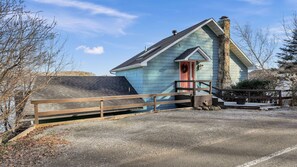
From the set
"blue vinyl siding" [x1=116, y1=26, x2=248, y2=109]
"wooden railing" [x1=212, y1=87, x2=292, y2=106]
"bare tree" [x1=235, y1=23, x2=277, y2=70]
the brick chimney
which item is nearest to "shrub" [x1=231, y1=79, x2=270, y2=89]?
"wooden railing" [x1=212, y1=87, x2=292, y2=106]

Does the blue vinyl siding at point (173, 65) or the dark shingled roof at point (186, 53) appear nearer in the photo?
the blue vinyl siding at point (173, 65)

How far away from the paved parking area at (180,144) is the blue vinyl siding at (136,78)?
15.9 feet

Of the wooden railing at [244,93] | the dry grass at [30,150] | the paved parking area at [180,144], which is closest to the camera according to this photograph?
the paved parking area at [180,144]

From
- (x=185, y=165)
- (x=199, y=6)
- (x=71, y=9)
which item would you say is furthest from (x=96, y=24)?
(x=185, y=165)

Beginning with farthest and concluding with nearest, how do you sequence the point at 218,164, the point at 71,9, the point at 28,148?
the point at 71,9 → the point at 28,148 → the point at 218,164

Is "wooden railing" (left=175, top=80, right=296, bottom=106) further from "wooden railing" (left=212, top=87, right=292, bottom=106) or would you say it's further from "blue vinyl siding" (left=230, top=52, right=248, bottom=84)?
"blue vinyl siding" (left=230, top=52, right=248, bottom=84)

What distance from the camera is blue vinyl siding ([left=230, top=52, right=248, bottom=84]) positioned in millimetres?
16484

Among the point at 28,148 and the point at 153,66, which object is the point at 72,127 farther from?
the point at 153,66

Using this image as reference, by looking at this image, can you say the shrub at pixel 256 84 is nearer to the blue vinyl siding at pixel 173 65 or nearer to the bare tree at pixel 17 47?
the blue vinyl siding at pixel 173 65

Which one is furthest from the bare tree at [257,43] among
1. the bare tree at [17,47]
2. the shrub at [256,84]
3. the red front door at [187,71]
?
the bare tree at [17,47]

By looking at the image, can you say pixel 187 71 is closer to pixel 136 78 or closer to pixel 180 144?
pixel 136 78

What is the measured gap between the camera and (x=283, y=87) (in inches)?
724

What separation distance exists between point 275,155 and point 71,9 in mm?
11171

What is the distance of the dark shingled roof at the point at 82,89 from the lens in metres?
10.3
